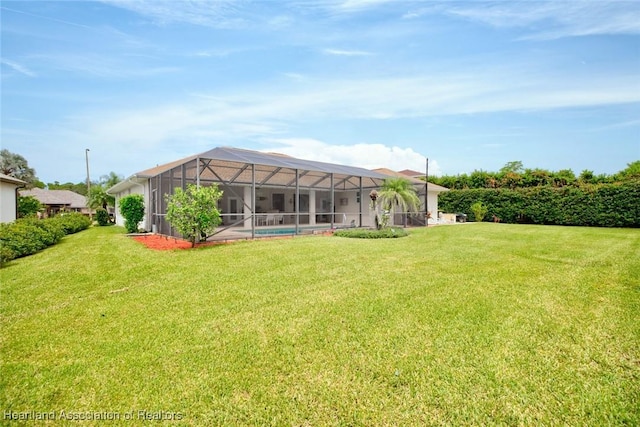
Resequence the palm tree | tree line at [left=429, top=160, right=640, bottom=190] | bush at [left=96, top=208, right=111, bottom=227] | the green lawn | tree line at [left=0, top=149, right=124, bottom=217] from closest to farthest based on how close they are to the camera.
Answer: the green lawn → the palm tree → tree line at [left=429, top=160, right=640, bottom=190] → tree line at [left=0, top=149, right=124, bottom=217] → bush at [left=96, top=208, right=111, bottom=227]

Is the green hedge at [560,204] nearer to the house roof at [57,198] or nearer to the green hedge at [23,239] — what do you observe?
the green hedge at [23,239]

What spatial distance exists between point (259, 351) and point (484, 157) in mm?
29569

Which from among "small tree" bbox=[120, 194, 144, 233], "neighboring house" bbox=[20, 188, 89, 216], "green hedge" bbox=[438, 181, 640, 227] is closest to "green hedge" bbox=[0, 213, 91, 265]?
"small tree" bbox=[120, 194, 144, 233]

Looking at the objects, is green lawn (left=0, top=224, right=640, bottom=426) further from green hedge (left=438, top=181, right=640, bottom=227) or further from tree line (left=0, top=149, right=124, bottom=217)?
tree line (left=0, top=149, right=124, bottom=217)

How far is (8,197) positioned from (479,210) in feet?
97.9

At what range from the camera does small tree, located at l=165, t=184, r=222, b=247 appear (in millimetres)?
10086

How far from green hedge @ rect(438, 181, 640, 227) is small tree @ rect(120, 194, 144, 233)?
22.1 meters

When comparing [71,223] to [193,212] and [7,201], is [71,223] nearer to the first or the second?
[7,201]

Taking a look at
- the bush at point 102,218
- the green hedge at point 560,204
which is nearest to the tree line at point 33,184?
the bush at point 102,218

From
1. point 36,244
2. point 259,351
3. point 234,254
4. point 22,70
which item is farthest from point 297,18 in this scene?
point 36,244

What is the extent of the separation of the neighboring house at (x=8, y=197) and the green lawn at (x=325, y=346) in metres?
13.9

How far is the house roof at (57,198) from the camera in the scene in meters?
43.4

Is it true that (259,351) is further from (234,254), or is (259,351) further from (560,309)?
(234,254)

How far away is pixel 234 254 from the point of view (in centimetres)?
880
